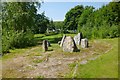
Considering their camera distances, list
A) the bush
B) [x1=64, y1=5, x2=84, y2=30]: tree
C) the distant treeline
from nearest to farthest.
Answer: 1. the bush
2. the distant treeline
3. [x1=64, y1=5, x2=84, y2=30]: tree

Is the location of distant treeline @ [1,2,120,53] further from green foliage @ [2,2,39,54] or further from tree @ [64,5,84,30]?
tree @ [64,5,84,30]

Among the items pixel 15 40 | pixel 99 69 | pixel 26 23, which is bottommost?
pixel 99 69

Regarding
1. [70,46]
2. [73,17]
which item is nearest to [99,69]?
[70,46]

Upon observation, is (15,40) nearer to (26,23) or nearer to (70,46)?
(26,23)

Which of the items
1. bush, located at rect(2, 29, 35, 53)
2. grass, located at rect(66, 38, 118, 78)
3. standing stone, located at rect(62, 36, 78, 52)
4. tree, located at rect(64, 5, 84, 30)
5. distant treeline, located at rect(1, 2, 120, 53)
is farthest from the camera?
tree, located at rect(64, 5, 84, 30)

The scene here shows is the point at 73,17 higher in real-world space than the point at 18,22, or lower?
higher

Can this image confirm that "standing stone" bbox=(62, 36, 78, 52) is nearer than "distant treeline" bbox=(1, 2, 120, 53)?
Yes

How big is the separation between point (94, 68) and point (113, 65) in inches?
46.0

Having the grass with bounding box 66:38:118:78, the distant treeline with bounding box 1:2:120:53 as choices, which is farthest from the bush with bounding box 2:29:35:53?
the grass with bounding box 66:38:118:78

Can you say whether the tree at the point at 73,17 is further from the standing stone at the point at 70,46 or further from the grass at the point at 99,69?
the grass at the point at 99,69

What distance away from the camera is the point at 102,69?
12.3 meters

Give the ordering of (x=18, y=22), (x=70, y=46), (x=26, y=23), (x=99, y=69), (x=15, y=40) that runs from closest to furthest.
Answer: (x=99, y=69)
(x=70, y=46)
(x=15, y=40)
(x=18, y=22)
(x=26, y=23)

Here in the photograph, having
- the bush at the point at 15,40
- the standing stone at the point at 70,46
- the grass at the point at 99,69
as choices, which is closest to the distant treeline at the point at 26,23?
the bush at the point at 15,40

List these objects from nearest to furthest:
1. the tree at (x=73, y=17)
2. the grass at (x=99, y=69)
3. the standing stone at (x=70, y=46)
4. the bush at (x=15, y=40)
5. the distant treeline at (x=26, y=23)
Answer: the grass at (x=99, y=69) → the standing stone at (x=70, y=46) → the bush at (x=15, y=40) → the distant treeline at (x=26, y=23) → the tree at (x=73, y=17)
